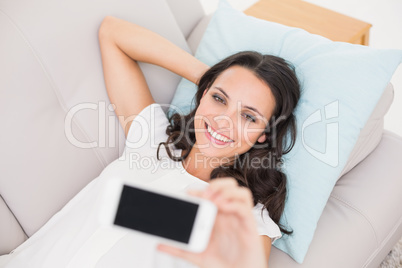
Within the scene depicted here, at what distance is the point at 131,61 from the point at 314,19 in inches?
36.7

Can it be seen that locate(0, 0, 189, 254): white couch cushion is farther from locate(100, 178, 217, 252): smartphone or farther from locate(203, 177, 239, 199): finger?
Answer: locate(203, 177, 239, 199): finger

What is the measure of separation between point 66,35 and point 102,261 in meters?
0.72

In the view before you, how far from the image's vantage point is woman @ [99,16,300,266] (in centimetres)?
117

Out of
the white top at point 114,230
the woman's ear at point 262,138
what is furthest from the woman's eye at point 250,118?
the white top at point 114,230

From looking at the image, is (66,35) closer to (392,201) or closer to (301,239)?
(301,239)

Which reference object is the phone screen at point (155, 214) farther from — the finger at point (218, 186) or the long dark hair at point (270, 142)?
the long dark hair at point (270, 142)

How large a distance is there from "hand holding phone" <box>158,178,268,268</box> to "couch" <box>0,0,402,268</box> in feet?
1.70

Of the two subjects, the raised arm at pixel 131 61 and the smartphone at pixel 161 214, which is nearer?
the smartphone at pixel 161 214

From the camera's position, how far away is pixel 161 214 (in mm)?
652

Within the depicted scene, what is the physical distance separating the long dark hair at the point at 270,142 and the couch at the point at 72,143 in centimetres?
18

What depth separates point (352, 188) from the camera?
1.31m

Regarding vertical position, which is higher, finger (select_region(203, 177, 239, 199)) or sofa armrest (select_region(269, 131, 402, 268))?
finger (select_region(203, 177, 239, 199))

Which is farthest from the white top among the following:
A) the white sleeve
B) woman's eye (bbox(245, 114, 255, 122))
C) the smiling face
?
woman's eye (bbox(245, 114, 255, 122))

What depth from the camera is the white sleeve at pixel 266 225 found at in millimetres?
1120
